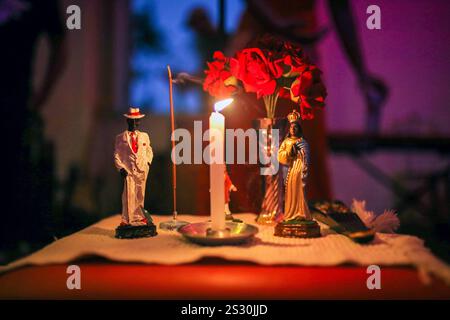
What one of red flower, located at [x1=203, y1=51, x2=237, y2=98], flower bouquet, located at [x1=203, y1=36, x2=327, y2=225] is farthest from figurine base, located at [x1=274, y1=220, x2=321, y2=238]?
red flower, located at [x1=203, y1=51, x2=237, y2=98]

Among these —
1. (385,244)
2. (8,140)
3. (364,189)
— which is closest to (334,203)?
(385,244)

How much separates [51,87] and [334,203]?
3039 mm

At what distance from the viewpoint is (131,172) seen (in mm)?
1023

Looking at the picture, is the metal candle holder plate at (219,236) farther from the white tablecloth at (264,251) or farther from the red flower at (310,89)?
the red flower at (310,89)

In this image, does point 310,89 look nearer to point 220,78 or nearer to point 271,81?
point 271,81

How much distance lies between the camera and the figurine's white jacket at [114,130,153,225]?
1.02 meters

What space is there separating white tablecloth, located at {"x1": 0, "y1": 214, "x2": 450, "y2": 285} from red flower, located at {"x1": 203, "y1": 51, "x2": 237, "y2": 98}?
0.39 m

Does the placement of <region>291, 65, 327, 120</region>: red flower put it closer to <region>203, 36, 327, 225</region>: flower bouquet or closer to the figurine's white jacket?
<region>203, 36, 327, 225</region>: flower bouquet

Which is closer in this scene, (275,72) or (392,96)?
(275,72)

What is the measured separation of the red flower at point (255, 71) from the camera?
103cm

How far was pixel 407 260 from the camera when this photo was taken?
2.67 ft

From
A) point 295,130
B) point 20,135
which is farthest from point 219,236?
point 20,135

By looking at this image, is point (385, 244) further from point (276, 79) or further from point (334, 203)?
point (276, 79)

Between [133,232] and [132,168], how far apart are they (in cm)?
16
